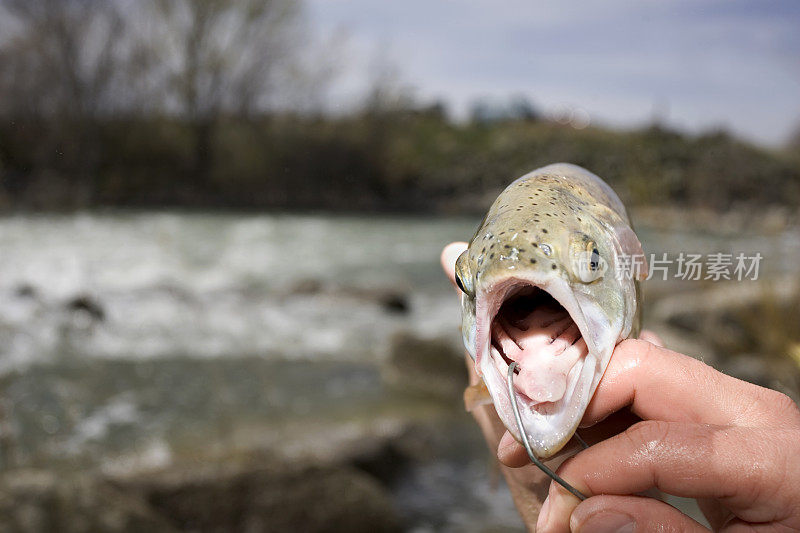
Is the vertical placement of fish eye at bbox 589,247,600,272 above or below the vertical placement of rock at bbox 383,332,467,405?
above

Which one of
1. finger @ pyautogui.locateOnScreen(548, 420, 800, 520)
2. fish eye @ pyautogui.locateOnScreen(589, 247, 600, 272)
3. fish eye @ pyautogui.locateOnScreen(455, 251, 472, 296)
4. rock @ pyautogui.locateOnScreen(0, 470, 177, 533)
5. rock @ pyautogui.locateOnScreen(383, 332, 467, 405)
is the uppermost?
fish eye @ pyautogui.locateOnScreen(589, 247, 600, 272)

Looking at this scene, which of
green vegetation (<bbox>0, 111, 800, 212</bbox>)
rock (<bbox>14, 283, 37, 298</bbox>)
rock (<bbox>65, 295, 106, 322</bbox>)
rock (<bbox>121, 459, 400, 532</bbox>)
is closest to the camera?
rock (<bbox>121, 459, 400, 532</bbox>)

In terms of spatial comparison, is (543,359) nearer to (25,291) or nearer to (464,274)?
(464,274)

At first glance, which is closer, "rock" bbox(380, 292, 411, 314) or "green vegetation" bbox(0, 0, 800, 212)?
"green vegetation" bbox(0, 0, 800, 212)

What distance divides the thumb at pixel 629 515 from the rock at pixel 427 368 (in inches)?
189

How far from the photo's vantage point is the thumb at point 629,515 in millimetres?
855

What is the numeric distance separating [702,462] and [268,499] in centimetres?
286

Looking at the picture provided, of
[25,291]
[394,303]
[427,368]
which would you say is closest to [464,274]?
[427,368]

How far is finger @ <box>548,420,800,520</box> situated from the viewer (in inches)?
31.4

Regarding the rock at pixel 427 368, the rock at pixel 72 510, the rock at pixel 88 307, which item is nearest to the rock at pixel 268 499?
the rock at pixel 72 510

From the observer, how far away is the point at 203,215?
14.2 meters

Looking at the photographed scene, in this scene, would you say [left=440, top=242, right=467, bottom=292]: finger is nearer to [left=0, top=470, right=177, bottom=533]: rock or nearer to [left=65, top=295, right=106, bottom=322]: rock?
[left=0, top=470, right=177, bottom=533]: rock

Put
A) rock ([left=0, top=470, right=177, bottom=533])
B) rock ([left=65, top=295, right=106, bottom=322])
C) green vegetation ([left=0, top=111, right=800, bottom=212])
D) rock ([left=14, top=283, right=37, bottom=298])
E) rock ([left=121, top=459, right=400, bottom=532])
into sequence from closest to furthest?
rock ([left=0, top=470, right=177, bottom=533]) → rock ([left=121, top=459, right=400, bottom=532]) → green vegetation ([left=0, top=111, right=800, bottom=212]) → rock ([left=65, top=295, right=106, bottom=322]) → rock ([left=14, top=283, right=37, bottom=298])

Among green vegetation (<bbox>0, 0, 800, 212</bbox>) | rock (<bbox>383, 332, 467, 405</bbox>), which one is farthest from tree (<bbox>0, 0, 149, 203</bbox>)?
rock (<bbox>383, 332, 467, 405</bbox>)
